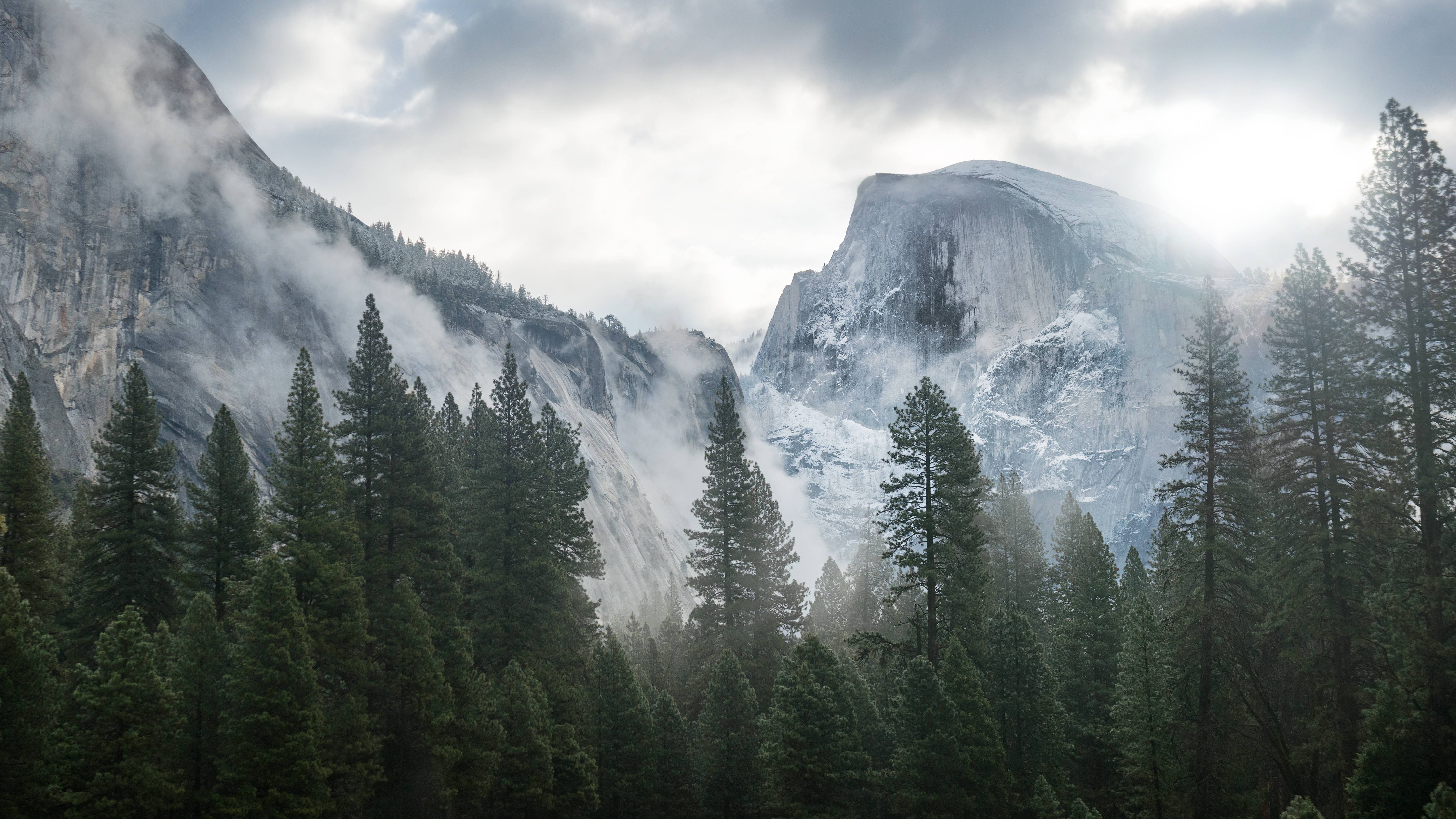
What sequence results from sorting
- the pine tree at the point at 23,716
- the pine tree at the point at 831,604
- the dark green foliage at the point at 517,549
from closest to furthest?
the pine tree at the point at 23,716 → the dark green foliage at the point at 517,549 → the pine tree at the point at 831,604

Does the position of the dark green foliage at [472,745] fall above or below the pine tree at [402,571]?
below

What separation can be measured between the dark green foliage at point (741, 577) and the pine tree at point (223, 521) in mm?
15464

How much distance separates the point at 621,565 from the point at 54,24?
76.8 m

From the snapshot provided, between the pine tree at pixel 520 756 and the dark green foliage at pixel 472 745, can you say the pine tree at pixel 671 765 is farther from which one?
the dark green foliage at pixel 472 745

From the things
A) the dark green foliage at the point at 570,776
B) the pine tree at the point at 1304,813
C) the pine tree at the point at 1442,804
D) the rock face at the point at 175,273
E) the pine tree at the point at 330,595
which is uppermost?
the rock face at the point at 175,273

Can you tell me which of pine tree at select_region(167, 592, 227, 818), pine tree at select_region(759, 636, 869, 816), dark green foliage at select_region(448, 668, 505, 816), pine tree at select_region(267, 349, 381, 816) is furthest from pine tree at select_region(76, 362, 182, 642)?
pine tree at select_region(759, 636, 869, 816)

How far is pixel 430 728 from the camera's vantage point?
25.9m

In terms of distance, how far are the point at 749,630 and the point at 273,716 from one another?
57.3 feet

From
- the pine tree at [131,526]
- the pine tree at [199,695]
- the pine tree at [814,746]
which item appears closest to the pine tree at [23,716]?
the pine tree at [199,695]

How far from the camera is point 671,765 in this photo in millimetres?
32875

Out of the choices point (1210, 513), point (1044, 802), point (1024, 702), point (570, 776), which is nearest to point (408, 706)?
point (570, 776)

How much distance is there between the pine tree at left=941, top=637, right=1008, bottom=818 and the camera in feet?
82.8

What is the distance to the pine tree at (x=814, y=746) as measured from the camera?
26516mm

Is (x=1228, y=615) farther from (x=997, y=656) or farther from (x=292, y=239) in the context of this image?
(x=292, y=239)
